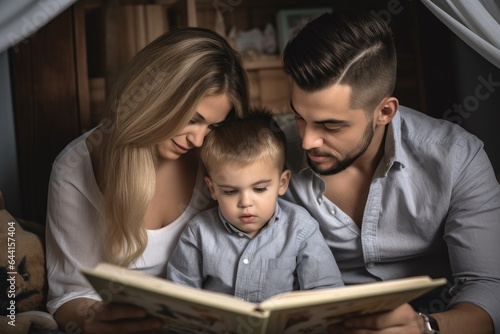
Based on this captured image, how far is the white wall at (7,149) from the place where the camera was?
2.62 metres

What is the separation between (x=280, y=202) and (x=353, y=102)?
42 cm

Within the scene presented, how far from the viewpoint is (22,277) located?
6.61 ft

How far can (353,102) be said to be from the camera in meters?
1.86

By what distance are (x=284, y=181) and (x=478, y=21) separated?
0.74 metres

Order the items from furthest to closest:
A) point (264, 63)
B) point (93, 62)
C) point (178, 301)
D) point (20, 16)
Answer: point (264, 63), point (93, 62), point (20, 16), point (178, 301)

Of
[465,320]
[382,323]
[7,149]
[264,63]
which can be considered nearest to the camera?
[382,323]

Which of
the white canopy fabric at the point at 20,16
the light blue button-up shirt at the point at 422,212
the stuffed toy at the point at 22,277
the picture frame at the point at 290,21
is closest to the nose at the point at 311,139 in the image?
the light blue button-up shirt at the point at 422,212

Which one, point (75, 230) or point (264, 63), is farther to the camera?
point (264, 63)

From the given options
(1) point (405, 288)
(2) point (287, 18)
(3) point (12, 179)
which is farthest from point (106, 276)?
(2) point (287, 18)

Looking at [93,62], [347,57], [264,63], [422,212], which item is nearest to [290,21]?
[264,63]

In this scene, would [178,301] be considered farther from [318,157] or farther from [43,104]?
[43,104]

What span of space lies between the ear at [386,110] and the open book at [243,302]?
700 mm

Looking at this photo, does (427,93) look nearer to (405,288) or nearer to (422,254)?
(422,254)

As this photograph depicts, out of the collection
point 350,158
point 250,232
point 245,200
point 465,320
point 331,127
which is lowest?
point 465,320
